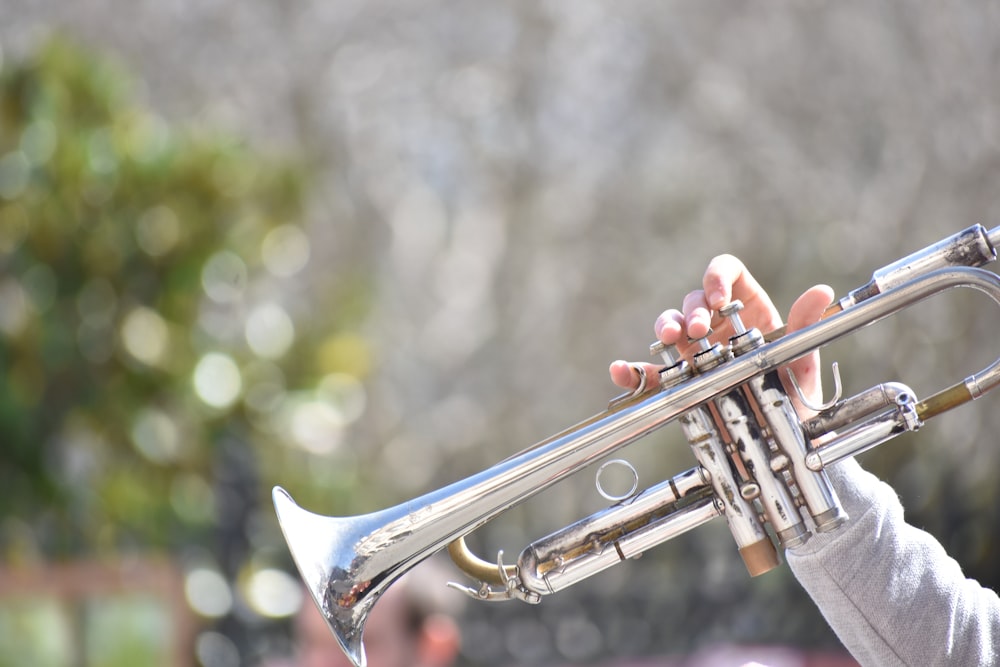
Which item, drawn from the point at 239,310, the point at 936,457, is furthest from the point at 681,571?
the point at 239,310

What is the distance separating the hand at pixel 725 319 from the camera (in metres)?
1.71

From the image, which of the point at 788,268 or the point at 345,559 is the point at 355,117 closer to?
the point at 788,268

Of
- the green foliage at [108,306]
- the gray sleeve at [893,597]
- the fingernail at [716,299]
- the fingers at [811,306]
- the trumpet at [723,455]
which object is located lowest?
the gray sleeve at [893,597]

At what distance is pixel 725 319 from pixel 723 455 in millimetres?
220

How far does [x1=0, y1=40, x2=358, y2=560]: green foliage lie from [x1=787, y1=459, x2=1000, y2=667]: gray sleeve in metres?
4.04

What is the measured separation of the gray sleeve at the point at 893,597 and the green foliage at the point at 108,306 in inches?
159

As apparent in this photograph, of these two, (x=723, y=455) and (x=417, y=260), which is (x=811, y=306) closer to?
(x=723, y=455)

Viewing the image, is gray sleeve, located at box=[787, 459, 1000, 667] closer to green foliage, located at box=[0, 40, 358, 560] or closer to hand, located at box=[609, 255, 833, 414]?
hand, located at box=[609, 255, 833, 414]

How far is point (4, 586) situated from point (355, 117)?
17.7ft

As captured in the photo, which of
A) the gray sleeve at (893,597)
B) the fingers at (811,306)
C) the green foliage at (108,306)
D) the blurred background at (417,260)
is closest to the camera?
the gray sleeve at (893,597)

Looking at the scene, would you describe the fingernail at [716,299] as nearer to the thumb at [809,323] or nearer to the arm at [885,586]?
the arm at [885,586]

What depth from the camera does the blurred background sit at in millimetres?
4016

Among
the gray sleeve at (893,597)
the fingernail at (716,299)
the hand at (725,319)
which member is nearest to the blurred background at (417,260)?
the hand at (725,319)

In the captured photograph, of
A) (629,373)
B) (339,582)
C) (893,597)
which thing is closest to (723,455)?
(629,373)
